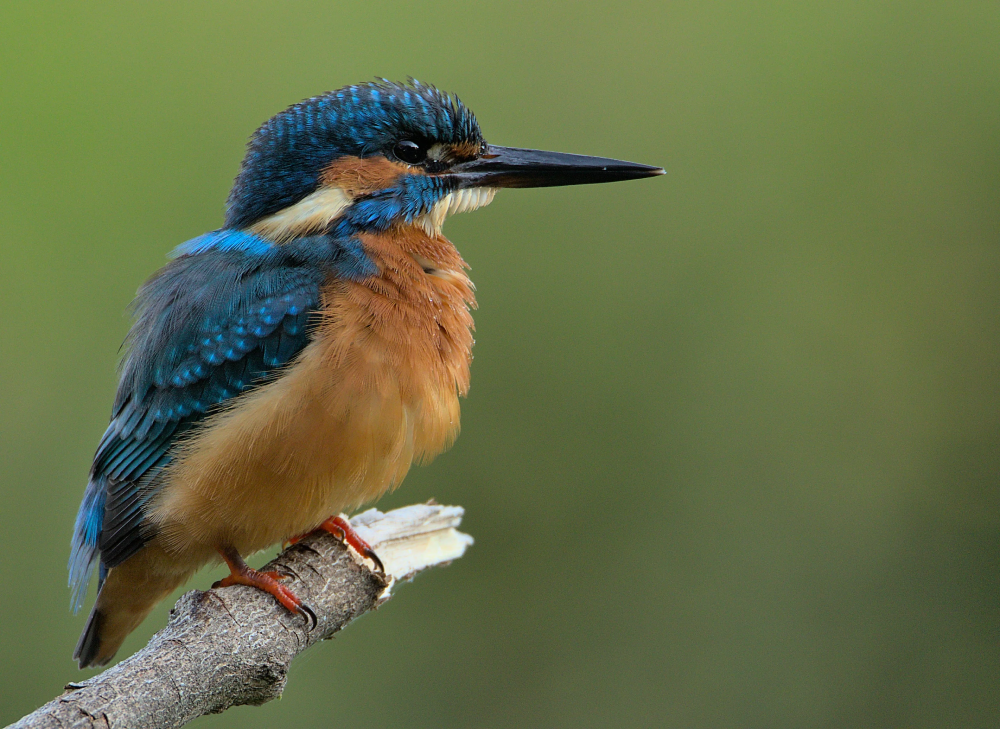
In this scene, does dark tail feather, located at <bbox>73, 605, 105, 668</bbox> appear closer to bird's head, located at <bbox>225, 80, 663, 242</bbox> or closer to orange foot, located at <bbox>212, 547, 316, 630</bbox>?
orange foot, located at <bbox>212, 547, 316, 630</bbox>

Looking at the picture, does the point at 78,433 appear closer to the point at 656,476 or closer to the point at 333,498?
the point at 333,498

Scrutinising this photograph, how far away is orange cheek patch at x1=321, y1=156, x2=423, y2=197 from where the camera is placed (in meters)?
2.83

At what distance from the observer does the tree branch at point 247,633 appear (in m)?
1.99

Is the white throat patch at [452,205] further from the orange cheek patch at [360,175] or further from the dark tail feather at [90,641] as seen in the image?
the dark tail feather at [90,641]

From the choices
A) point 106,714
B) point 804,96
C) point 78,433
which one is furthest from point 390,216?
point 804,96

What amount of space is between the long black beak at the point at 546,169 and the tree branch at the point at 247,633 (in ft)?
3.49

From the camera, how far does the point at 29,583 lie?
13.4 feet

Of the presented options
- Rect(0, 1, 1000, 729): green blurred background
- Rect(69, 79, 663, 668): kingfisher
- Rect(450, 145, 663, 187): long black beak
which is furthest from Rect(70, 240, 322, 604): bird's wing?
Rect(0, 1, 1000, 729): green blurred background

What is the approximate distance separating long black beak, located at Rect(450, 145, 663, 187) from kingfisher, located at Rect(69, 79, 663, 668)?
13 mm

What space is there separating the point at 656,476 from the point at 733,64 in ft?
7.19

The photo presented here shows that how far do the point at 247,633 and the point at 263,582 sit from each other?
0.24 metres

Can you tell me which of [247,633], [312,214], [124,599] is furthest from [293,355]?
[124,599]

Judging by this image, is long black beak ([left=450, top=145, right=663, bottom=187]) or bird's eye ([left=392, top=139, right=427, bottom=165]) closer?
bird's eye ([left=392, top=139, right=427, bottom=165])

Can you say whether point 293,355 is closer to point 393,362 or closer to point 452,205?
point 393,362
